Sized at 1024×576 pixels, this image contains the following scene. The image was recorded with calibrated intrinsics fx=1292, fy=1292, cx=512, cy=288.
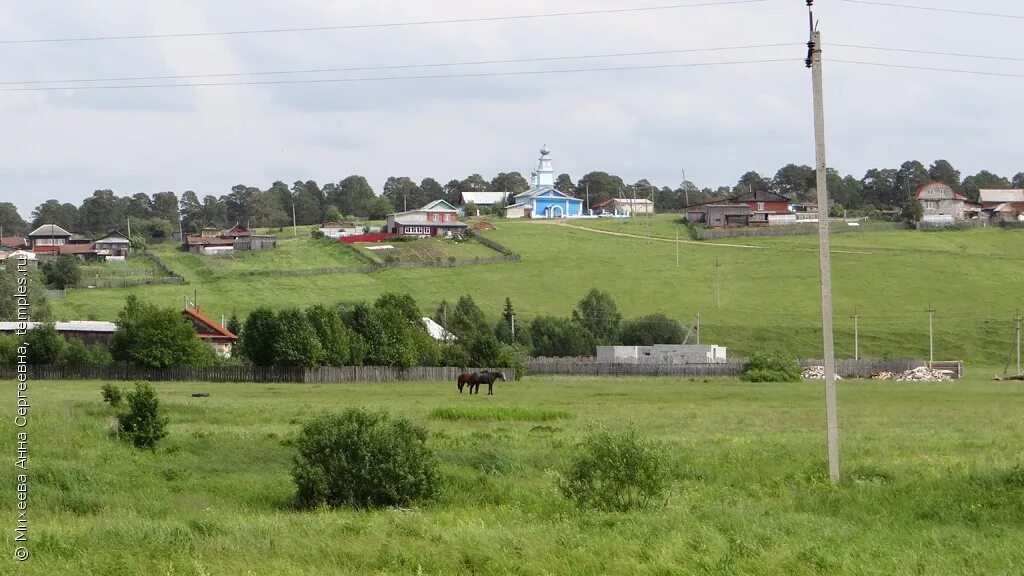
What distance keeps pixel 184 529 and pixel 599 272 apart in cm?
12180

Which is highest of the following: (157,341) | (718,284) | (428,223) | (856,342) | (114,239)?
(428,223)

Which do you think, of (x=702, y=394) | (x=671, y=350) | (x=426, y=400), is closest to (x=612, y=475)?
(x=426, y=400)

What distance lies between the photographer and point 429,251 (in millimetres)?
155125

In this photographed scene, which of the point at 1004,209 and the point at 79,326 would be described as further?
the point at 1004,209

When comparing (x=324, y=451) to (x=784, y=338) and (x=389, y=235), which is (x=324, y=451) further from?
(x=389, y=235)

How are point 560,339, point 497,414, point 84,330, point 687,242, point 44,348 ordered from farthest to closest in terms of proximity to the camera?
point 687,242
point 560,339
point 84,330
point 44,348
point 497,414

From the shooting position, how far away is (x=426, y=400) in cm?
5575

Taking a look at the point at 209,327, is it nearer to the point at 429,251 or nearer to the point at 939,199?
the point at 429,251

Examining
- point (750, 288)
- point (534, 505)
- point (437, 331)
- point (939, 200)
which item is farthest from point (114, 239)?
point (534, 505)

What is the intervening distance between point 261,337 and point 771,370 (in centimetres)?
3229

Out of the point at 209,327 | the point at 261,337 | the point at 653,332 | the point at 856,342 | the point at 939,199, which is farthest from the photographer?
the point at 939,199

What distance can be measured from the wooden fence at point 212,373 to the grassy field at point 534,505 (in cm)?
3282

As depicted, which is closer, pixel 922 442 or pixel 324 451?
pixel 324 451

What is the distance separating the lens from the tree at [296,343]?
78.1 m
